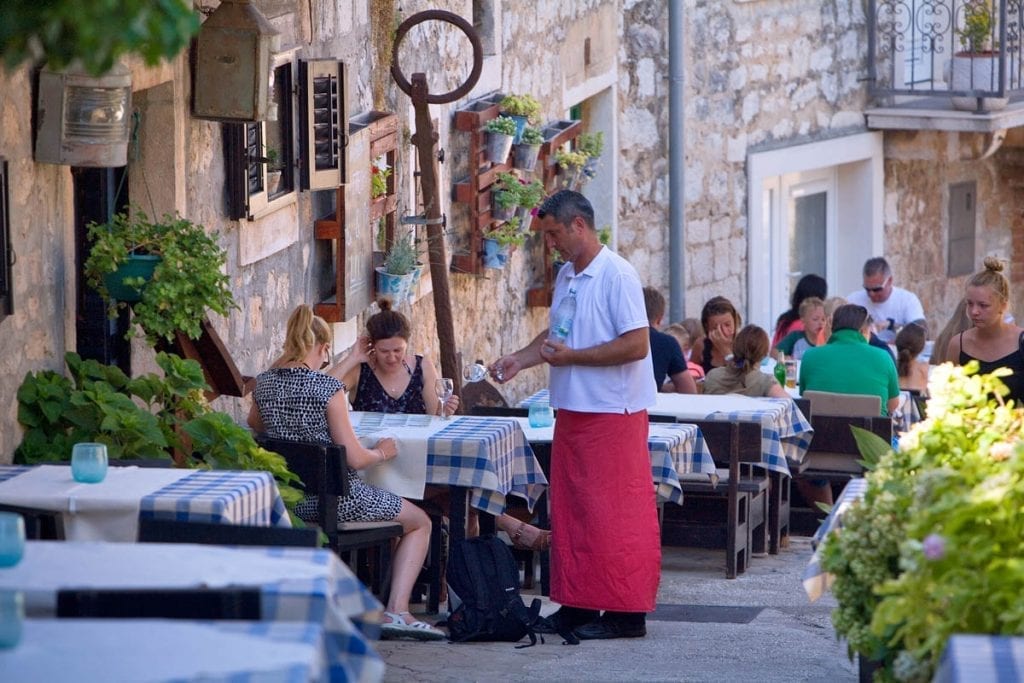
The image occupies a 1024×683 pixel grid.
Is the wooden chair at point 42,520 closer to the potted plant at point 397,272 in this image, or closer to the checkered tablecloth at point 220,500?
the checkered tablecloth at point 220,500

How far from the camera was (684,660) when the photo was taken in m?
6.11

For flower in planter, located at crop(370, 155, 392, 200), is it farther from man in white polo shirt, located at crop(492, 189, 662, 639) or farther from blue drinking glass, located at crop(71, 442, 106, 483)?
blue drinking glass, located at crop(71, 442, 106, 483)

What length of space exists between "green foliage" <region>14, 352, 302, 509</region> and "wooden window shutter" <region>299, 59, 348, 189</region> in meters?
2.07

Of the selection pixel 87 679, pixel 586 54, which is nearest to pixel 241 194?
pixel 87 679

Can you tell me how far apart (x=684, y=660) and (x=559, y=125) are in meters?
6.28

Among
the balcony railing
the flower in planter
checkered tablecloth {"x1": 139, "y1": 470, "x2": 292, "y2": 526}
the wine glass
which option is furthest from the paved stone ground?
the balcony railing

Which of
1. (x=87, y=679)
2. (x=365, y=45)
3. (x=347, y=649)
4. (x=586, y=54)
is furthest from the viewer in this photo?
(x=586, y=54)

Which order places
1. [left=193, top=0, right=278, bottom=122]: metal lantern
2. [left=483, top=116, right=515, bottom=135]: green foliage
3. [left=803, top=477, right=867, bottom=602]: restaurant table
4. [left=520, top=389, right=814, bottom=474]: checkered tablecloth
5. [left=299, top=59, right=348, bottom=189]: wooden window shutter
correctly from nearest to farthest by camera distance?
1. [left=803, top=477, right=867, bottom=602]: restaurant table
2. [left=193, top=0, right=278, bottom=122]: metal lantern
3. [left=299, top=59, right=348, bottom=189]: wooden window shutter
4. [left=520, top=389, right=814, bottom=474]: checkered tablecloth
5. [left=483, top=116, right=515, bottom=135]: green foliage

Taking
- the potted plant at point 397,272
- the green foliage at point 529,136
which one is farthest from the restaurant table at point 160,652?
the green foliage at point 529,136

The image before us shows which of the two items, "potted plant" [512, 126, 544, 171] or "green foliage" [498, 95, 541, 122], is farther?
"potted plant" [512, 126, 544, 171]

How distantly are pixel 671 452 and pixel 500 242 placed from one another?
326cm

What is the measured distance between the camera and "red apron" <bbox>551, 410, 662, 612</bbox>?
254 inches

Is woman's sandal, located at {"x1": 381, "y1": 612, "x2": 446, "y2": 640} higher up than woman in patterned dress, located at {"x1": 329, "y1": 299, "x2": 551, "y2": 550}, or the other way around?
woman in patterned dress, located at {"x1": 329, "y1": 299, "x2": 551, "y2": 550}

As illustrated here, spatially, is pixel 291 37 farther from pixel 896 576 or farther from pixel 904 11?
pixel 904 11
